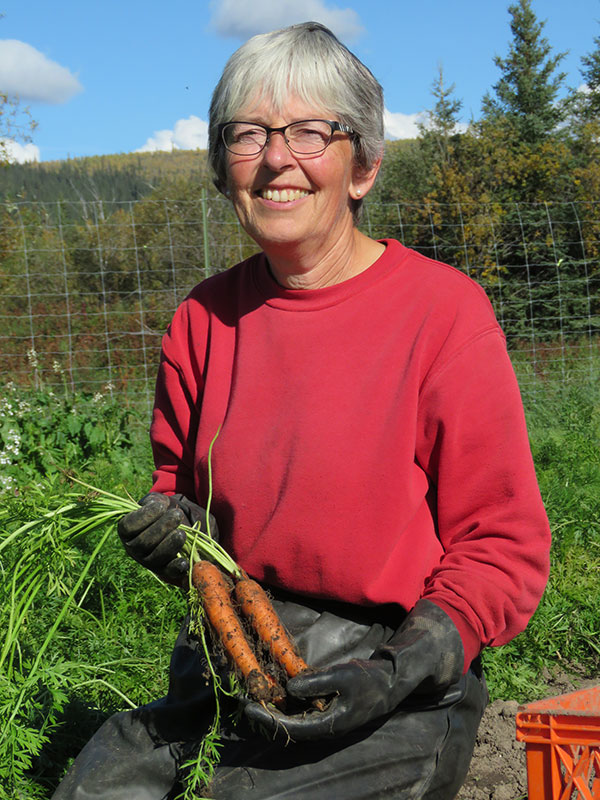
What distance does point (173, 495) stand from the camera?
237 centimetres

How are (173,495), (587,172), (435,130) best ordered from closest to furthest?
(173,495), (587,172), (435,130)

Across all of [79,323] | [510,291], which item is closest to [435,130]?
[510,291]

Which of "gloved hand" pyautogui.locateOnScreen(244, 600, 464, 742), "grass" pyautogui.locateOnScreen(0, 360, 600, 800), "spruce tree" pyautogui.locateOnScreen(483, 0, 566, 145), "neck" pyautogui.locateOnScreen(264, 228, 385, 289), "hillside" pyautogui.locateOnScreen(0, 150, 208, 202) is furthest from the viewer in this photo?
"hillside" pyautogui.locateOnScreen(0, 150, 208, 202)

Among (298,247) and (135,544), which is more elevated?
(298,247)

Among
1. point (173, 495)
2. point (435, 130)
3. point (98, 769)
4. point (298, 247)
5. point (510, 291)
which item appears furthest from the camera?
point (435, 130)

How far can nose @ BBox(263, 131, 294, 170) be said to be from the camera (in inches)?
83.2

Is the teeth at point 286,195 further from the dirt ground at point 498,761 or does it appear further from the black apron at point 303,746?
the dirt ground at point 498,761

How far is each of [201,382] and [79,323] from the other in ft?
35.4

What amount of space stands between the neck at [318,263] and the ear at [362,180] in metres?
0.12

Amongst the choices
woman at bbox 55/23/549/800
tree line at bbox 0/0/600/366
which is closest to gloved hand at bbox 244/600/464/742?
woman at bbox 55/23/549/800

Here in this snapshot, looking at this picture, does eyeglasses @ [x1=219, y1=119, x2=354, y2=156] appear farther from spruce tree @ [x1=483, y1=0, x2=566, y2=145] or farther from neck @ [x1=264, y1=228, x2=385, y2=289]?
spruce tree @ [x1=483, y1=0, x2=566, y2=145]

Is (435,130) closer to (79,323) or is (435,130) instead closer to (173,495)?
(79,323)

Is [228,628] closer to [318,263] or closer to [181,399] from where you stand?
[181,399]

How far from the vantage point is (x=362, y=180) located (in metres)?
2.35
